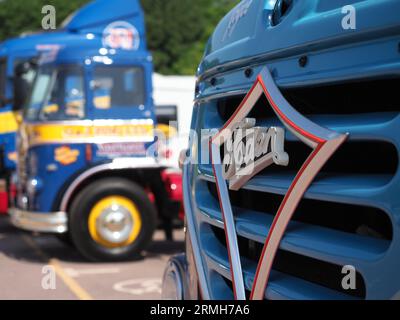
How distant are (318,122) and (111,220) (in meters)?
6.29

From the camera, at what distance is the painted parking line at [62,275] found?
6098 mm

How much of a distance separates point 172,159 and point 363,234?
23.1 feet

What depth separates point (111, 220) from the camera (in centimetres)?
784

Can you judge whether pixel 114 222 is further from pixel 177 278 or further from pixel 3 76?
pixel 177 278

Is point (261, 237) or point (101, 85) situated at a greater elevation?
point (101, 85)

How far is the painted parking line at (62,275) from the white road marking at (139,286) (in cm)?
36

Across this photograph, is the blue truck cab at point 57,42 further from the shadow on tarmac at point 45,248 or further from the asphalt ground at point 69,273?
the asphalt ground at point 69,273

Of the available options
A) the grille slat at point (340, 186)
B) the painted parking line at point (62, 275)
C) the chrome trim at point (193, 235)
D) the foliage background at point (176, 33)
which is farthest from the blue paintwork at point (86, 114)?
the foliage background at point (176, 33)

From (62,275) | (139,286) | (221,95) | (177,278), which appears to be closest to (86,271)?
(62,275)

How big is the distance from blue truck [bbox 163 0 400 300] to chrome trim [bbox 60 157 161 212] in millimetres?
5380

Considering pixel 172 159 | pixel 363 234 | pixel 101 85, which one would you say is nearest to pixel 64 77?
pixel 101 85
